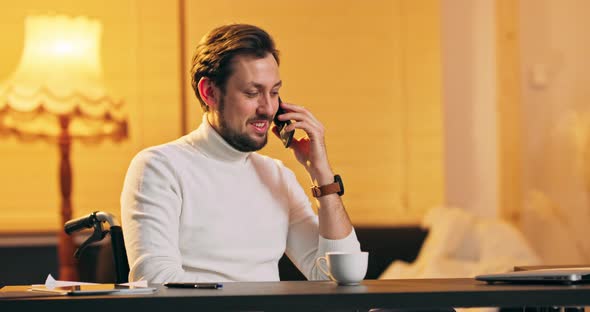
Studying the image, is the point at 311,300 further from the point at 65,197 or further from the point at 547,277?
the point at 65,197

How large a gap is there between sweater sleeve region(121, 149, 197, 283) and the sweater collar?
0.12m

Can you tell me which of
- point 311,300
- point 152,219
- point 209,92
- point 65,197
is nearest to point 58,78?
point 65,197

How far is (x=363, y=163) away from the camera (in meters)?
4.40

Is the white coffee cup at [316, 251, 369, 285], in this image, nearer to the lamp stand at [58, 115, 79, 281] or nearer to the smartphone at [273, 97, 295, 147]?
the smartphone at [273, 97, 295, 147]

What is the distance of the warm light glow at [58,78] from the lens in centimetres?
369

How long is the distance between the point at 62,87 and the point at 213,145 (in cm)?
163

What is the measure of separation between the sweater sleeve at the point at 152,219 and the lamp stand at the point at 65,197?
171 cm

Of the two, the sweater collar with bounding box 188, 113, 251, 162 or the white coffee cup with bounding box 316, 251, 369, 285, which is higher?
the sweater collar with bounding box 188, 113, 251, 162

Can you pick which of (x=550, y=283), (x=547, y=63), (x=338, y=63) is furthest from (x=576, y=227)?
(x=550, y=283)

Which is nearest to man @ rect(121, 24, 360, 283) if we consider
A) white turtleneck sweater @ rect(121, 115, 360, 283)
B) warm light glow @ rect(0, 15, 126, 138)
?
white turtleneck sweater @ rect(121, 115, 360, 283)

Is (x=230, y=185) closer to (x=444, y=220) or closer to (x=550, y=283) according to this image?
(x=550, y=283)

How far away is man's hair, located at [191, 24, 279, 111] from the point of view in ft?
7.25

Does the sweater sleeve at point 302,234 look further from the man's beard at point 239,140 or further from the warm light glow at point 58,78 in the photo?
the warm light glow at point 58,78

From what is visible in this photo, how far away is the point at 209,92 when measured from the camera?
2273 millimetres
